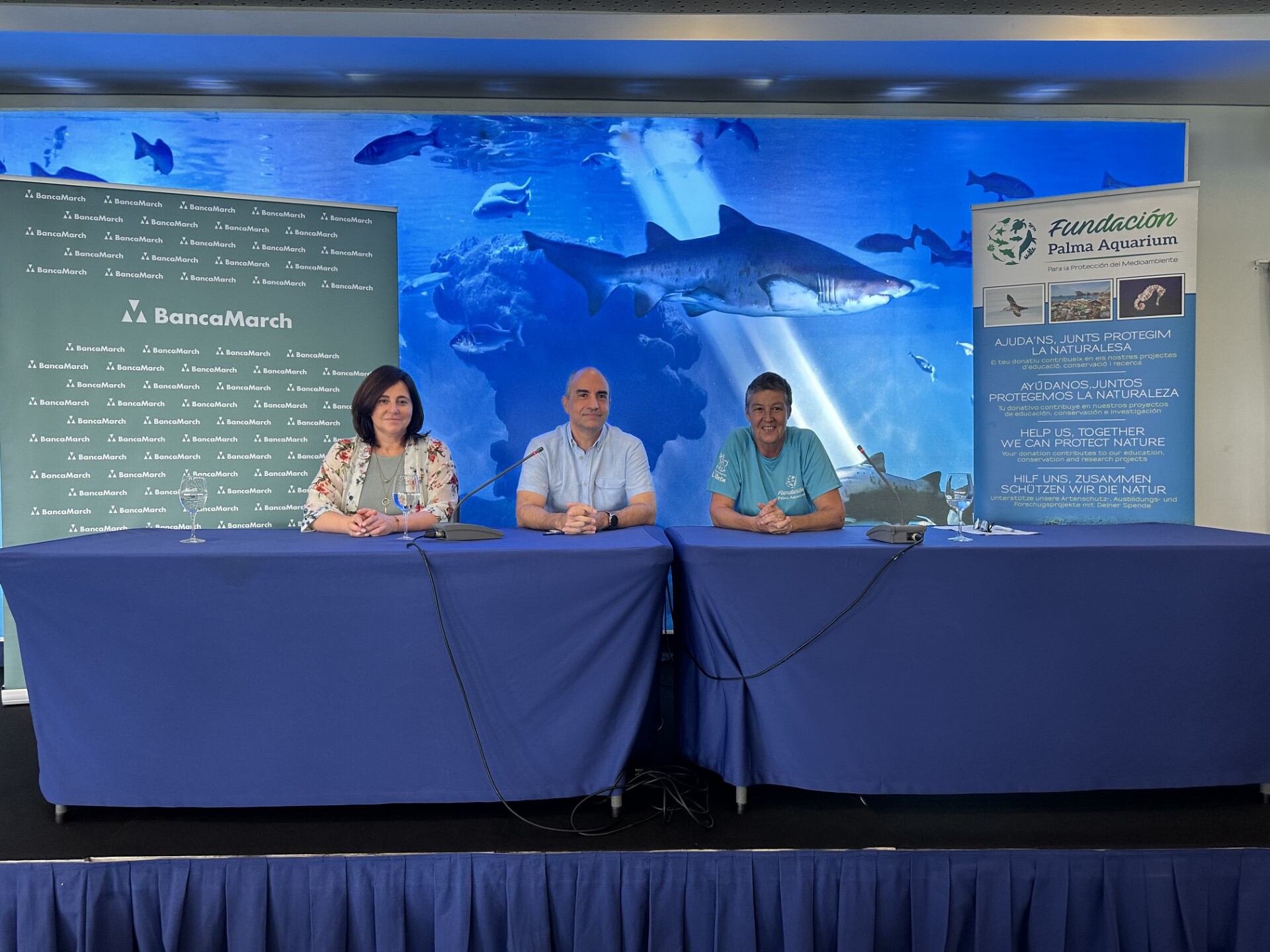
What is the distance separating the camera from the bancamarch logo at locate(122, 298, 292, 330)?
2879 millimetres

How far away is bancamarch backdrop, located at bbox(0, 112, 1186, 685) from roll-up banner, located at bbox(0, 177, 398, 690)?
26.8 inches

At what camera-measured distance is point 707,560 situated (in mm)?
1840

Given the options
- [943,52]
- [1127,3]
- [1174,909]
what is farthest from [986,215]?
[1174,909]

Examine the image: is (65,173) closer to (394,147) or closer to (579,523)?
(394,147)

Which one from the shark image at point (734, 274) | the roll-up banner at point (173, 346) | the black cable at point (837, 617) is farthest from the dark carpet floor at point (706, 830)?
the shark image at point (734, 274)

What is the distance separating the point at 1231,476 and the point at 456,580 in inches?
158

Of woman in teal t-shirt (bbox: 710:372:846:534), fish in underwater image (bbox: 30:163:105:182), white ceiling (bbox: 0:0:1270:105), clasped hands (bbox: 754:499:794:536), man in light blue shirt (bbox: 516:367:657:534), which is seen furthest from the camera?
fish in underwater image (bbox: 30:163:105:182)

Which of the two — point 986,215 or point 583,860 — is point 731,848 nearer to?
A: point 583,860

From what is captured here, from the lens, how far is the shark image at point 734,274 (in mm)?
3832

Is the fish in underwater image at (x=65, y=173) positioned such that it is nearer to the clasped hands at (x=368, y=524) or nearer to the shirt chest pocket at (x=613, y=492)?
the clasped hands at (x=368, y=524)

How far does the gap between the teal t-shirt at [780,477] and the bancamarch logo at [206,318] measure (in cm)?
183

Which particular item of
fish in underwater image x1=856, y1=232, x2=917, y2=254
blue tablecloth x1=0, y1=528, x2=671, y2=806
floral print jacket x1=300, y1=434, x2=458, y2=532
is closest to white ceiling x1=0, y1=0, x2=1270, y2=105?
fish in underwater image x1=856, y1=232, x2=917, y2=254

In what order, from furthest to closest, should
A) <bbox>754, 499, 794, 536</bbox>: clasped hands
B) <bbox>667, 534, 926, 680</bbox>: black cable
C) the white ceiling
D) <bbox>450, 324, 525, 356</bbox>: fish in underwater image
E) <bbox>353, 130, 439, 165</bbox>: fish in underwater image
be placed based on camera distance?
1. <bbox>450, 324, 525, 356</bbox>: fish in underwater image
2. <bbox>353, 130, 439, 165</bbox>: fish in underwater image
3. the white ceiling
4. <bbox>754, 499, 794, 536</bbox>: clasped hands
5. <bbox>667, 534, 926, 680</bbox>: black cable

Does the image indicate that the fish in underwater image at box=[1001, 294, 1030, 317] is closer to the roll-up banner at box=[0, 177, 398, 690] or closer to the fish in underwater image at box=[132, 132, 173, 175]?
the roll-up banner at box=[0, 177, 398, 690]
